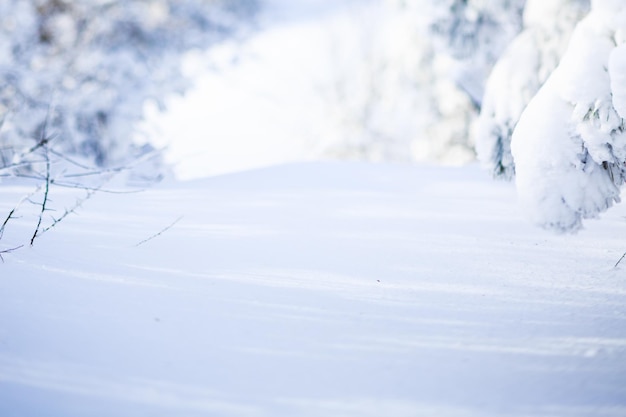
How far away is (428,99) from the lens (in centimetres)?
1073

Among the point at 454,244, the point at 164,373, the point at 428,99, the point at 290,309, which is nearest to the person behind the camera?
the point at 164,373

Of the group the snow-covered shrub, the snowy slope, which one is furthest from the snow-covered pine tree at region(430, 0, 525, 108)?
the snow-covered shrub

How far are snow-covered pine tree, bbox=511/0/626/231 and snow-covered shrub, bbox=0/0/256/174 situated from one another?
247 inches

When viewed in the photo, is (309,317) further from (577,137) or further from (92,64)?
(92,64)

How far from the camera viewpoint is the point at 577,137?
2377 millimetres

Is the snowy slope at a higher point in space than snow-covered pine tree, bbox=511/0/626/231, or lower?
lower

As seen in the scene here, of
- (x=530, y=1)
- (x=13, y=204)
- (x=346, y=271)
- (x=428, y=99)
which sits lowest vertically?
(x=428, y=99)

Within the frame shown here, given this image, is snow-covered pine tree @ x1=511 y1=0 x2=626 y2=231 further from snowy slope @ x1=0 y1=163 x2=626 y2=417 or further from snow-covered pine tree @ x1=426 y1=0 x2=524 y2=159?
snow-covered pine tree @ x1=426 y1=0 x2=524 y2=159

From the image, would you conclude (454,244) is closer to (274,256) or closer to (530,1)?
(274,256)

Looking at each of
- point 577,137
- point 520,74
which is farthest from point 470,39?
point 577,137

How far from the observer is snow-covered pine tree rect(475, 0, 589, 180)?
3529mm

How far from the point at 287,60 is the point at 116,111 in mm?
9311

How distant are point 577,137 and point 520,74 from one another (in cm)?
165

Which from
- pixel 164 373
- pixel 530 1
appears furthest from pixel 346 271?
pixel 530 1
